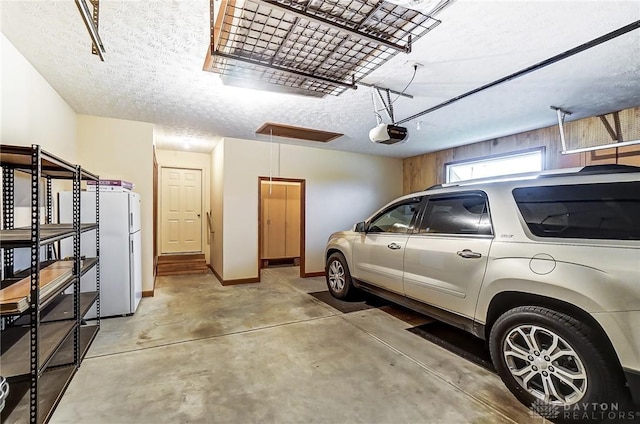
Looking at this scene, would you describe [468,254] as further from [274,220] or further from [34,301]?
[274,220]

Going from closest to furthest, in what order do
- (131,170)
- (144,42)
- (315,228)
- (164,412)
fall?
1. (164,412)
2. (144,42)
3. (131,170)
4. (315,228)

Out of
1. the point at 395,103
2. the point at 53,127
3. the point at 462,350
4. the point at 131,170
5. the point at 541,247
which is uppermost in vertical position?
the point at 395,103

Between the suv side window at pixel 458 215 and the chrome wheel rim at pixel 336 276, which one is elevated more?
the suv side window at pixel 458 215

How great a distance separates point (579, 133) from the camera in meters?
3.79

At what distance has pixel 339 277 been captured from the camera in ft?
13.9

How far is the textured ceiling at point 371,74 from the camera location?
181 centimetres

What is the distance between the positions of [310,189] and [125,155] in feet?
10.2

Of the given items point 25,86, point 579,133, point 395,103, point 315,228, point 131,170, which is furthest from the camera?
point 315,228

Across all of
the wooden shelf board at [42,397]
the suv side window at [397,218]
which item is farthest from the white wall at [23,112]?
the suv side window at [397,218]

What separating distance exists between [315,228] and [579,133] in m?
4.31

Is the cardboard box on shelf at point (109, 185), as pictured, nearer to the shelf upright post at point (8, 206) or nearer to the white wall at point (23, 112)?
the white wall at point (23, 112)

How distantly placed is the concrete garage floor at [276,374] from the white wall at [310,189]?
1.69 metres

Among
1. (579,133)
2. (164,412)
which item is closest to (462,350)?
(164,412)

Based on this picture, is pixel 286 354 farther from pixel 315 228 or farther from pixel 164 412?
pixel 315 228
